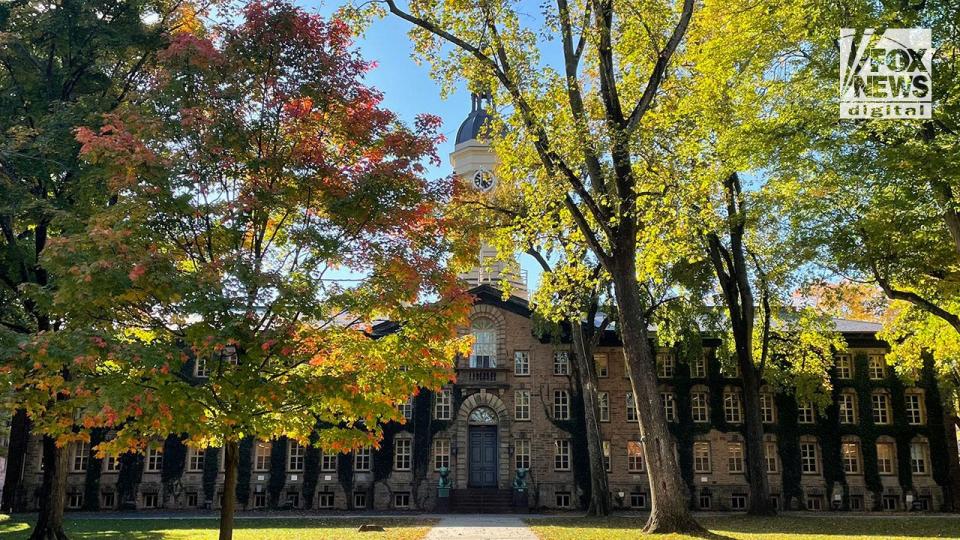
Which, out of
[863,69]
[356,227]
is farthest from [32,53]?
[863,69]

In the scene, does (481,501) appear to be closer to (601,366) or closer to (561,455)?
(561,455)

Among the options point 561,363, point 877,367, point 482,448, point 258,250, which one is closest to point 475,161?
point 561,363

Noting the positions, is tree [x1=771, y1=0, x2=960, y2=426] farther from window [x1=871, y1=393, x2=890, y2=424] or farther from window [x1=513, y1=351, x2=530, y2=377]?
window [x1=871, y1=393, x2=890, y2=424]

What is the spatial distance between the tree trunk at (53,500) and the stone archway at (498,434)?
18.0 m

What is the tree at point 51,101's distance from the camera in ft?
42.5

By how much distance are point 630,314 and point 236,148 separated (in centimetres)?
883

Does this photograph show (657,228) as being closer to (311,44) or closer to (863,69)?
(863,69)

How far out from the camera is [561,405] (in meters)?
32.3

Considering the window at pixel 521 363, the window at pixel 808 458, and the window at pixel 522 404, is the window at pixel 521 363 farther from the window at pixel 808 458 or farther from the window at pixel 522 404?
the window at pixel 808 458

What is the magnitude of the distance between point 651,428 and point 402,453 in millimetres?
18972

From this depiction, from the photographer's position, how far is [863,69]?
13.8m

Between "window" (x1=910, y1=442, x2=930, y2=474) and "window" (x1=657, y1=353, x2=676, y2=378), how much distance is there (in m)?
11.4

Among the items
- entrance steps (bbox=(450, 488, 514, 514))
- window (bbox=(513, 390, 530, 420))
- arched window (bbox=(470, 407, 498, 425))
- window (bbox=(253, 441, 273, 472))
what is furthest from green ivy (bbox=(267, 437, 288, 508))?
window (bbox=(513, 390, 530, 420))

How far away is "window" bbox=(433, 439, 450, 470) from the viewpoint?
102ft
